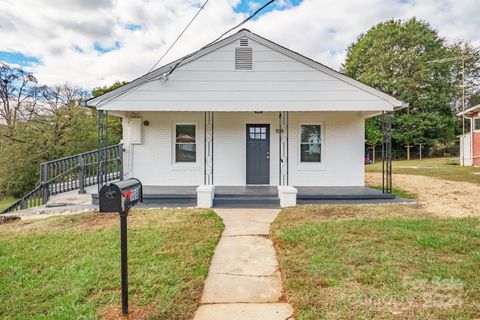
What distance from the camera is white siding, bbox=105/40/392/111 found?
833 cm

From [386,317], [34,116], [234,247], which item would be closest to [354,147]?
[234,247]

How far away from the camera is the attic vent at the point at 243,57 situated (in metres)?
8.99

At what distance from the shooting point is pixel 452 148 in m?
31.1

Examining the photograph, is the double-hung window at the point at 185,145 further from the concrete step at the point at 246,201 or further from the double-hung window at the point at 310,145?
the double-hung window at the point at 310,145

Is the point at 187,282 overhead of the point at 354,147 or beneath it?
beneath

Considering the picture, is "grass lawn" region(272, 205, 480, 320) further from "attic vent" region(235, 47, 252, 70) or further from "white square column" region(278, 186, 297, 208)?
"attic vent" region(235, 47, 252, 70)

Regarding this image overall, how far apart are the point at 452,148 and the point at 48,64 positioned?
37.7 metres

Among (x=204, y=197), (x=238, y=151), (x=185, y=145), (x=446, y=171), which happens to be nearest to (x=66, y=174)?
(x=185, y=145)

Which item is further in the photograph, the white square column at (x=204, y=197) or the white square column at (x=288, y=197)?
the white square column at (x=288, y=197)

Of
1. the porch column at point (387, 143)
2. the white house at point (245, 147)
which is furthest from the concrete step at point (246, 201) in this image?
the porch column at point (387, 143)

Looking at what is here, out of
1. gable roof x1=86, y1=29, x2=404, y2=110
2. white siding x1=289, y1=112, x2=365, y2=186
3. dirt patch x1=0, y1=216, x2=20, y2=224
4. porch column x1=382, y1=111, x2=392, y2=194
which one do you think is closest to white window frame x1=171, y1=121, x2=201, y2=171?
gable roof x1=86, y1=29, x2=404, y2=110

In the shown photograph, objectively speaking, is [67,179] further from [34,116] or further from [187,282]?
[34,116]

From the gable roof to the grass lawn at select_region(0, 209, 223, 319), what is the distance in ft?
12.8

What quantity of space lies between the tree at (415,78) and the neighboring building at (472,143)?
756 centimetres
